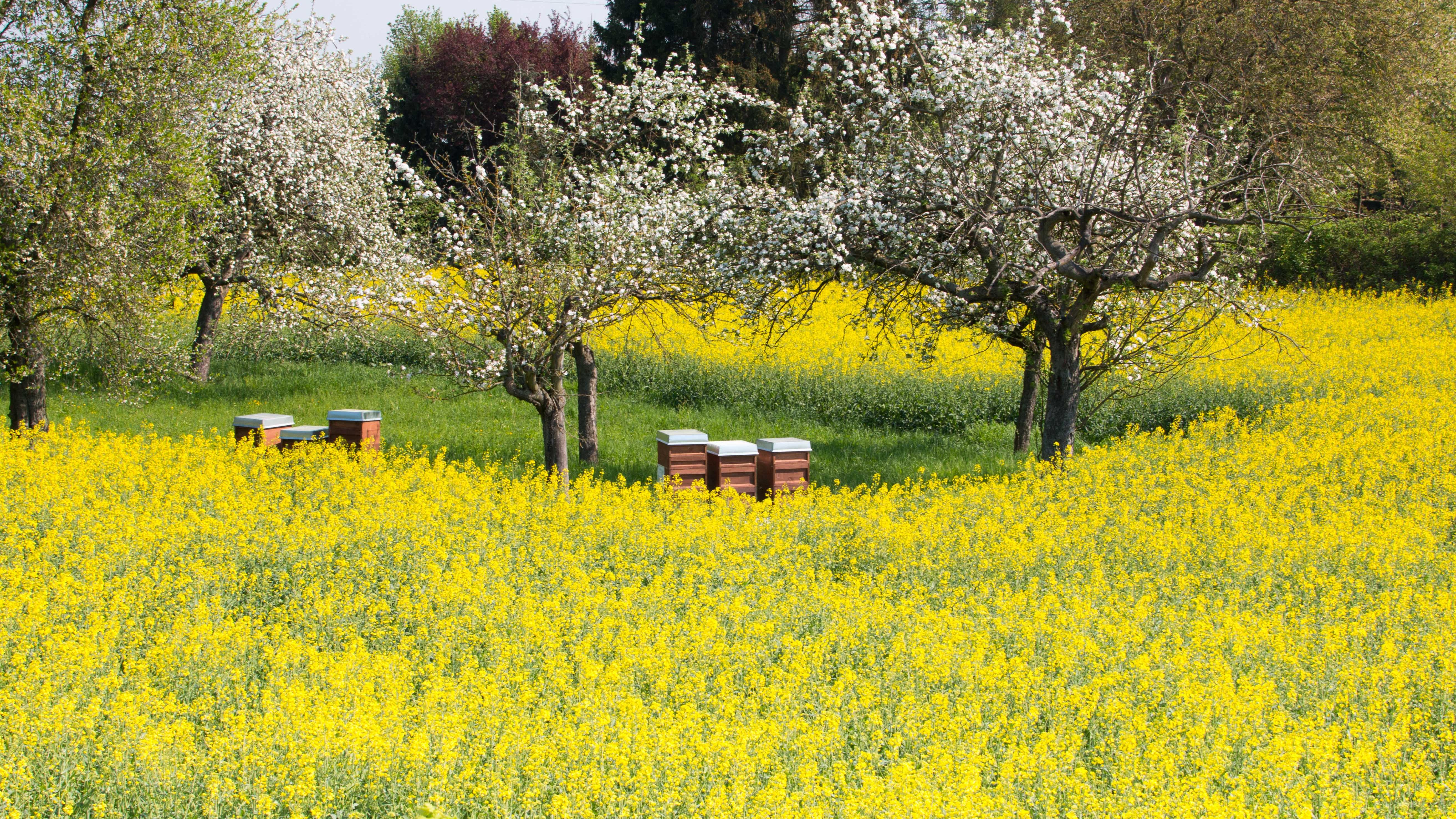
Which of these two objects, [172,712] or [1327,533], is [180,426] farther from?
[1327,533]

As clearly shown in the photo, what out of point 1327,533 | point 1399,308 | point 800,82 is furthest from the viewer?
point 800,82

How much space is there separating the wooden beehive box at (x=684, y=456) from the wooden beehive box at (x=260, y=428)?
4703mm

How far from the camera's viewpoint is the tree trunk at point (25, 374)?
11.7 meters

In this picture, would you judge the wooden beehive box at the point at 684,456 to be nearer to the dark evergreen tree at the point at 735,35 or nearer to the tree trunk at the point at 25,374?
the tree trunk at the point at 25,374

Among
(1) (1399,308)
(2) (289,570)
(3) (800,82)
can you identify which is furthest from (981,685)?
(3) (800,82)

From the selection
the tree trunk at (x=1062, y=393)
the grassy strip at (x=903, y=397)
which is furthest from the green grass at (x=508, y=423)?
the tree trunk at (x=1062, y=393)

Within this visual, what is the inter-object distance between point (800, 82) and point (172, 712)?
25710 mm

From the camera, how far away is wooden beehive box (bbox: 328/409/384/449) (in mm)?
12789

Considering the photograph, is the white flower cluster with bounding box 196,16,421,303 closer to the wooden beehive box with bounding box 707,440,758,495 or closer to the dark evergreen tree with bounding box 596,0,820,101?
the wooden beehive box with bounding box 707,440,758,495

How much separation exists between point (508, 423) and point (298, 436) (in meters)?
4.37

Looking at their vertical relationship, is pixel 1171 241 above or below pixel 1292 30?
below

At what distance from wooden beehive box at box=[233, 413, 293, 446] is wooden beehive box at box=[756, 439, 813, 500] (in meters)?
5.74

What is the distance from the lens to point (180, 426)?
15891 millimetres

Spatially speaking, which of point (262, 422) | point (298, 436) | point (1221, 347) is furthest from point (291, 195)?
point (1221, 347)
